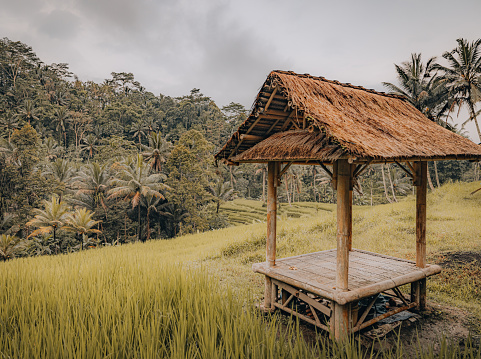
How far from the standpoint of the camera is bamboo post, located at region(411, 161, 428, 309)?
490cm

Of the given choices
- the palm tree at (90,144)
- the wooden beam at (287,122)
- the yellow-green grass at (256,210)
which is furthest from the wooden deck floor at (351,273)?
the palm tree at (90,144)

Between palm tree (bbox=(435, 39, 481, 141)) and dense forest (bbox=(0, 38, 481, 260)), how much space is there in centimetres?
6

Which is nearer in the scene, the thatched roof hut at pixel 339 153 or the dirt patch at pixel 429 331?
the thatched roof hut at pixel 339 153

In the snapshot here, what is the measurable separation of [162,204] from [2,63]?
116ft

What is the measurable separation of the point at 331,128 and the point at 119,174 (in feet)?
67.0

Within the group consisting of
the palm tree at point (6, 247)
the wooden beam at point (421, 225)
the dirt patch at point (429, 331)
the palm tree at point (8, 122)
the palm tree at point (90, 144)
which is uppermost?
the palm tree at point (8, 122)

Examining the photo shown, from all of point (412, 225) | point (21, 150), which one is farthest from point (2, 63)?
point (412, 225)

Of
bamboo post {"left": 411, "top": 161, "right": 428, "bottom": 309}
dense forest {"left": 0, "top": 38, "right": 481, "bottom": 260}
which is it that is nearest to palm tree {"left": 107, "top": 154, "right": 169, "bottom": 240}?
dense forest {"left": 0, "top": 38, "right": 481, "bottom": 260}

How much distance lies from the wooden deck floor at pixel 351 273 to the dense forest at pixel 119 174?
208cm

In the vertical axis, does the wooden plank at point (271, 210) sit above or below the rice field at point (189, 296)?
above

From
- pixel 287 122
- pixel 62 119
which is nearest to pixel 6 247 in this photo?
pixel 287 122

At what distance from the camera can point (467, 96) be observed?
57.8ft

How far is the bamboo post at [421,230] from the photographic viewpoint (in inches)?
193

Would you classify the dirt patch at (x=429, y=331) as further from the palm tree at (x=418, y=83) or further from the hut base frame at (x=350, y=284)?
the palm tree at (x=418, y=83)
